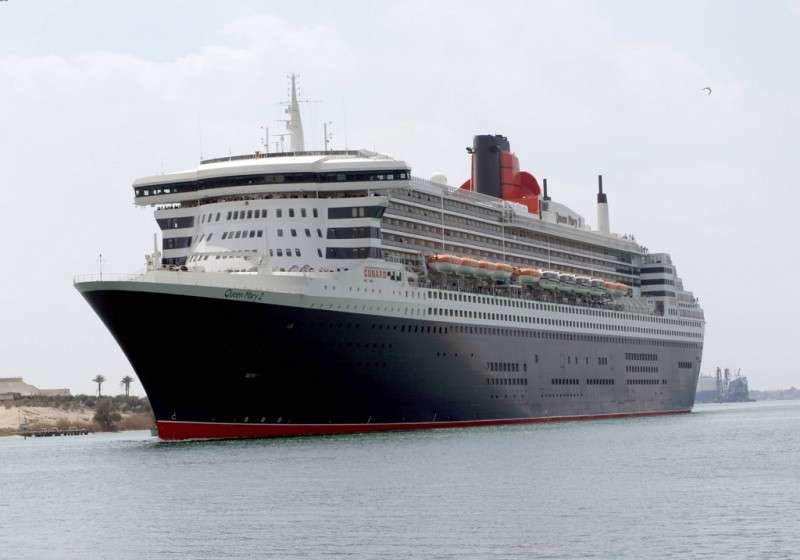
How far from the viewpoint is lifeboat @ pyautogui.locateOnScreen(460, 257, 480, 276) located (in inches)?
2889

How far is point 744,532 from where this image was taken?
31062 mm

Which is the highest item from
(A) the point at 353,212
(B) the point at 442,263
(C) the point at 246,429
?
(A) the point at 353,212

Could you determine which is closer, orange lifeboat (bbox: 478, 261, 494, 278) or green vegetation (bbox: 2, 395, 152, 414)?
orange lifeboat (bbox: 478, 261, 494, 278)

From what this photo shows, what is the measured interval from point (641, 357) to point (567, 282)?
458 inches

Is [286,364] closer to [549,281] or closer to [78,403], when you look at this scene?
[549,281]

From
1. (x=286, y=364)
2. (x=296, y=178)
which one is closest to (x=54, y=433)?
(x=296, y=178)

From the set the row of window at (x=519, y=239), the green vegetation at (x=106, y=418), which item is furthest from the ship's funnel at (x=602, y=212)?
the green vegetation at (x=106, y=418)

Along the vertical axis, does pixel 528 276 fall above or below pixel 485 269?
above

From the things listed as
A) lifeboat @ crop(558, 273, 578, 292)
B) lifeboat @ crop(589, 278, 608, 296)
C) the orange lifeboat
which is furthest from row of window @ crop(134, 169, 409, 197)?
lifeboat @ crop(589, 278, 608, 296)

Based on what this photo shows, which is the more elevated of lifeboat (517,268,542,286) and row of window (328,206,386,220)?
row of window (328,206,386,220)

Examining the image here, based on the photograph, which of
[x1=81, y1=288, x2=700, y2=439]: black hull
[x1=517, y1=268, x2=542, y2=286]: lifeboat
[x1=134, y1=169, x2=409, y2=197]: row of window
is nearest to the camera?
[x1=81, y1=288, x2=700, y2=439]: black hull

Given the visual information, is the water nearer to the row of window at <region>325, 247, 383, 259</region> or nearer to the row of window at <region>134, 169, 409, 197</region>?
the row of window at <region>325, 247, 383, 259</region>

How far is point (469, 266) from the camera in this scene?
73.9m

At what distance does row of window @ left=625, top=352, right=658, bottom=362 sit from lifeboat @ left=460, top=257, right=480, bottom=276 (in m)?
22.0
